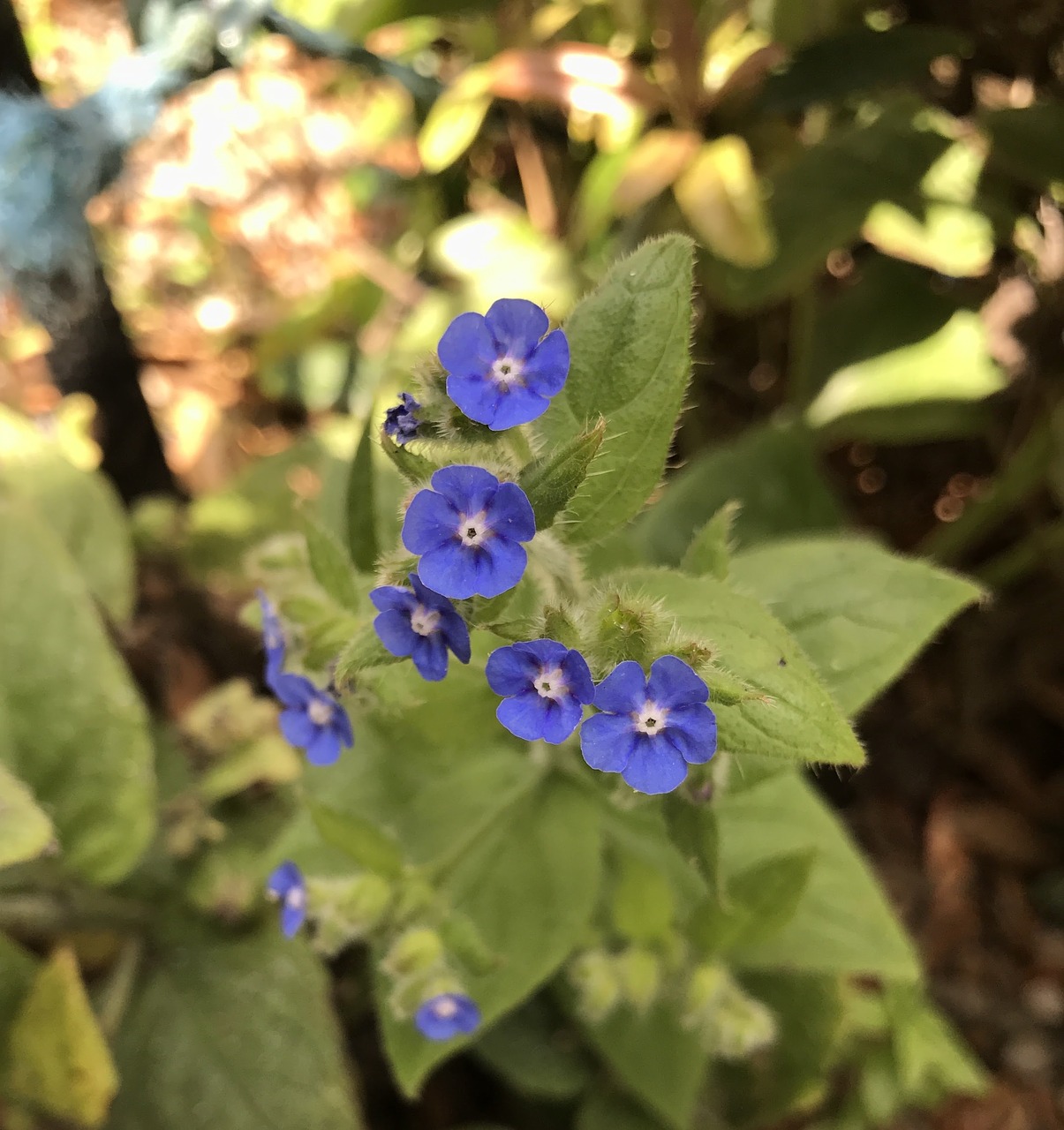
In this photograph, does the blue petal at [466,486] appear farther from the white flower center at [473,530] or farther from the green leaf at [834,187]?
the green leaf at [834,187]

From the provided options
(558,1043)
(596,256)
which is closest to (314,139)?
(596,256)

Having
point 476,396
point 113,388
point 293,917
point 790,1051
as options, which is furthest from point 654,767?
point 113,388

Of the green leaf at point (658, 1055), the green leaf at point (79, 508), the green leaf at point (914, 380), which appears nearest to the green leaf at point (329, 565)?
the green leaf at point (658, 1055)

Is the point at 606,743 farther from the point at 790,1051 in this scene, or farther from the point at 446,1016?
the point at 790,1051

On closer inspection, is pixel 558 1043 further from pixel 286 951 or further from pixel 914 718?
pixel 914 718

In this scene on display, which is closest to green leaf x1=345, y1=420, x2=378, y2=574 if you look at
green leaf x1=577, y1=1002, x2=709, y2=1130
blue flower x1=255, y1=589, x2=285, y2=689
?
blue flower x1=255, y1=589, x2=285, y2=689
